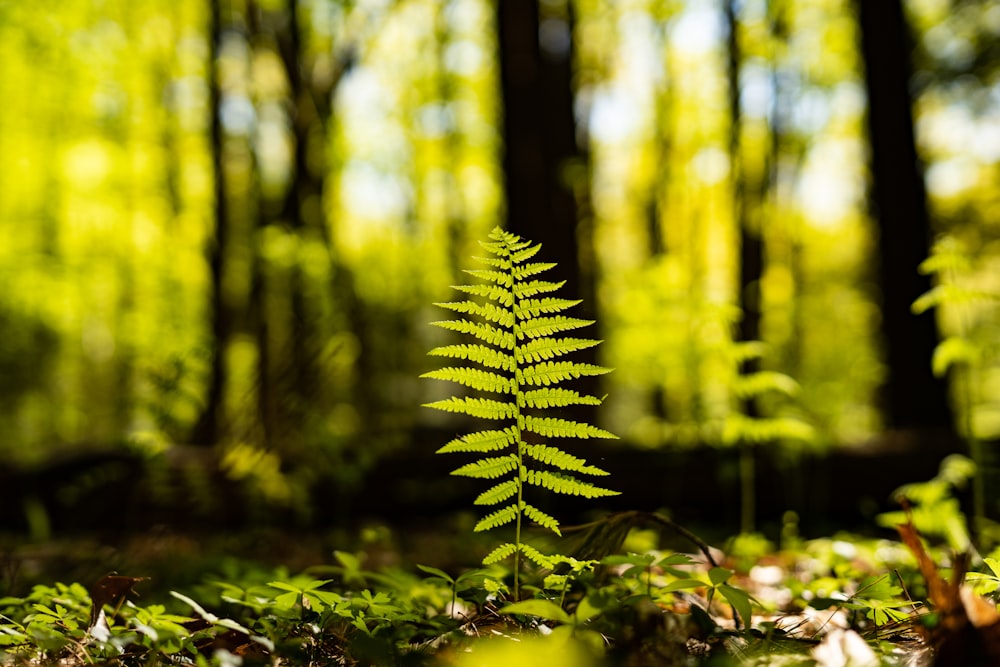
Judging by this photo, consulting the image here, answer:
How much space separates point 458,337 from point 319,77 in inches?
245

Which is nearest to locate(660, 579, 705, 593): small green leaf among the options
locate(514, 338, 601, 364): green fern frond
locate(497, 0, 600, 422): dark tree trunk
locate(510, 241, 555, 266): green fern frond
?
locate(514, 338, 601, 364): green fern frond

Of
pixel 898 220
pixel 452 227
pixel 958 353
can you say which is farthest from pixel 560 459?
pixel 452 227

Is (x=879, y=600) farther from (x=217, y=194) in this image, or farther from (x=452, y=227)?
(x=452, y=227)

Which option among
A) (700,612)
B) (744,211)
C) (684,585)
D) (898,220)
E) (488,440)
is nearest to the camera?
(684,585)

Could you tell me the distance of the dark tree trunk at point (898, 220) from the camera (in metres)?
7.50

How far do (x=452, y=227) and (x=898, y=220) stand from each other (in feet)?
42.1

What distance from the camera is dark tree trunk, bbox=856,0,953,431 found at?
24.6ft

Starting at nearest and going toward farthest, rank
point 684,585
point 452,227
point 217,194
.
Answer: point 684,585 < point 217,194 < point 452,227

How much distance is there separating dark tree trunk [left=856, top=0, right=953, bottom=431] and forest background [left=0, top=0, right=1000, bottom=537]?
0.03 meters

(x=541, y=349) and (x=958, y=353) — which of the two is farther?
(x=958, y=353)

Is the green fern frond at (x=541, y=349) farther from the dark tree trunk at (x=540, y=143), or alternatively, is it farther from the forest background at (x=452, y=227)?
the dark tree trunk at (x=540, y=143)

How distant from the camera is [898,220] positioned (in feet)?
25.5

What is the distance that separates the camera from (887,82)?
26.5 feet

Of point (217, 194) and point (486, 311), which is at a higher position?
point (217, 194)
